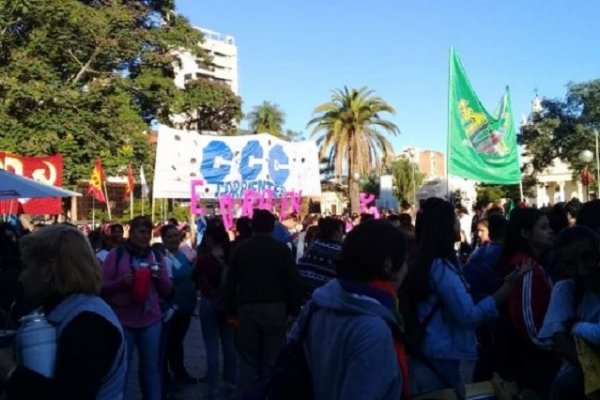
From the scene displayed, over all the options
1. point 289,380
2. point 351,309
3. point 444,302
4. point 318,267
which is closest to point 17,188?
point 318,267

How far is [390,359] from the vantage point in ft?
7.61

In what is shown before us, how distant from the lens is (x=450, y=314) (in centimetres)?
354

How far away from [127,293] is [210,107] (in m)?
32.3

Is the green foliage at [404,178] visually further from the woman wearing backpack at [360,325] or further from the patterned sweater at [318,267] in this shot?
the woman wearing backpack at [360,325]

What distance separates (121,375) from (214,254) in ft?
17.6

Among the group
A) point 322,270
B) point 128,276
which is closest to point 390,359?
point 128,276

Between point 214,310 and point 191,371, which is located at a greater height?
point 214,310

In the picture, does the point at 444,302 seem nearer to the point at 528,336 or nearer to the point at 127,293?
the point at 528,336

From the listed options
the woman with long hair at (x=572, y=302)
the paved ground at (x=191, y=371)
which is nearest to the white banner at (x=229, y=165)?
the paved ground at (x=191, y=371)

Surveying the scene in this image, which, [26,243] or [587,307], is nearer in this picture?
[26,243]

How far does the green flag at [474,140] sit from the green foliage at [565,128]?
26.8m

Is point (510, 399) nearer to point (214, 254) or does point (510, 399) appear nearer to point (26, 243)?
point (26, 243)

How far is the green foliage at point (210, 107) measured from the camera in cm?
3625

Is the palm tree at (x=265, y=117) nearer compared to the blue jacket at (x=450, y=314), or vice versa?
the blue jacket at (x=450, y=314)
